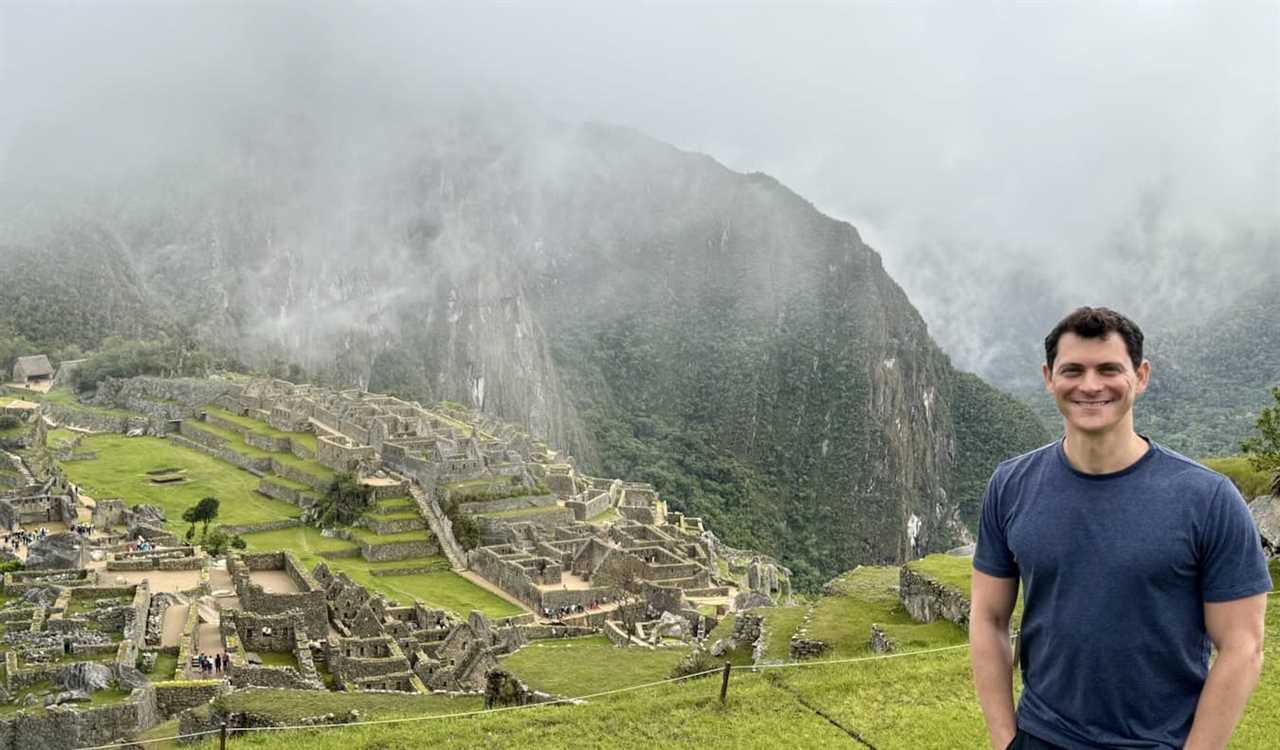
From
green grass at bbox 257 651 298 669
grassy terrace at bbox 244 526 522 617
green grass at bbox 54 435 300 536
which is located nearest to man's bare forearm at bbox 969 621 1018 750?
green grass at bbox 257 651 298 669

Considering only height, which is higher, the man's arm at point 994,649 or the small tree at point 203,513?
the man's arm at point 994,649

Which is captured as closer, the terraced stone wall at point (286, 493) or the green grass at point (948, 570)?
the green grass at point (948, 570)

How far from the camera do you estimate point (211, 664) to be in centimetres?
1575

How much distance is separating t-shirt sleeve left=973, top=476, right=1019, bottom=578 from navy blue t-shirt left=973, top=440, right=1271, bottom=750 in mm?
157

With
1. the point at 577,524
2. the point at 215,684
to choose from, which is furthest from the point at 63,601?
the point at 577,524

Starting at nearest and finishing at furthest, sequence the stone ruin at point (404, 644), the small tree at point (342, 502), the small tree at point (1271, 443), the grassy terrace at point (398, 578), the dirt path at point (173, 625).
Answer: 1. the small tree at point (1271, 443)
2. the dirt path at point (173, 625)
3. the stone ruin at point (404, 644)
4. the grassy terrace at point (398, 578)
5. the small tree at point (342, 502)

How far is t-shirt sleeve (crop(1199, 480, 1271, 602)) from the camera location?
368 centimetres

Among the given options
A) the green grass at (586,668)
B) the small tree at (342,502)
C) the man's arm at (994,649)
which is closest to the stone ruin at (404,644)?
the green grass at (586,668)

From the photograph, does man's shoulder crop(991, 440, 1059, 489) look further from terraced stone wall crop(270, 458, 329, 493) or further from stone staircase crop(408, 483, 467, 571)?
terraced stone wall crop(270, 458, 329, 493)

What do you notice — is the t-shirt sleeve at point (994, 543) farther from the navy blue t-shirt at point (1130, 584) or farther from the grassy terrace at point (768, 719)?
the grassy terrace at point (768, 719)

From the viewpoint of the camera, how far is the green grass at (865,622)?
486 inches

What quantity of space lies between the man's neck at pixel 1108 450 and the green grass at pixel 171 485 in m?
34.9

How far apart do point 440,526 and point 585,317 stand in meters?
125

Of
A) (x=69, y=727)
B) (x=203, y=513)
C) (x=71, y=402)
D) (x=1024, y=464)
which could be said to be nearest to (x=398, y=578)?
(x=203, y=513)
